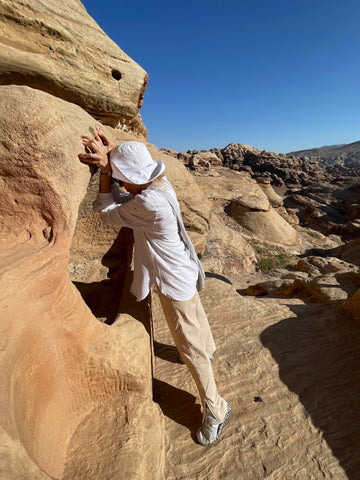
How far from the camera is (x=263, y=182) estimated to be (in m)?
20.1

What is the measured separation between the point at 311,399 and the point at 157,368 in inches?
57.8

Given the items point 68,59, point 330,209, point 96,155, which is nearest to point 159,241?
point 96,155

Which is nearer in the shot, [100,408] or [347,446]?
[100,408]

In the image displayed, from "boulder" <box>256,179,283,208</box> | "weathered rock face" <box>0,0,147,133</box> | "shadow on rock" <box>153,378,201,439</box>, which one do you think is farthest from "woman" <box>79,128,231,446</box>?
"boulder" <box>256,179,283,208</box>

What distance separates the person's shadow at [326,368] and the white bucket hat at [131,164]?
2409mm

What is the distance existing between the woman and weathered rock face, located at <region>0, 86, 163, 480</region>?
20 centimetres

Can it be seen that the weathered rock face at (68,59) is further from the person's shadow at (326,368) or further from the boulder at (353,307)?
the boulder at (353,307)

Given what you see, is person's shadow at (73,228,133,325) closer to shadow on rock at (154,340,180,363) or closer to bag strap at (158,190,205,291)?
shadow on rock at (154,340,180,363)

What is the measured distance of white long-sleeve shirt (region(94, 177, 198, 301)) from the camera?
5.41 ft

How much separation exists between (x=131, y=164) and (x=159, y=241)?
514 millimetres

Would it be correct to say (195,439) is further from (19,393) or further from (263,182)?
(263,182)

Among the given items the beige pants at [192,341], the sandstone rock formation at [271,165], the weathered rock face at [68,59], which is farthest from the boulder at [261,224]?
the sandstone rock formation at [271,165]

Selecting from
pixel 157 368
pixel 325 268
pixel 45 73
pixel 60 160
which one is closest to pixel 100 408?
pixel 157 368

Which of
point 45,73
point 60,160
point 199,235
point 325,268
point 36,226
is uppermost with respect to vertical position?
point 45,73
